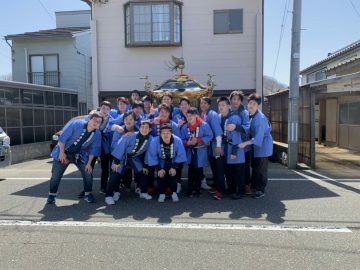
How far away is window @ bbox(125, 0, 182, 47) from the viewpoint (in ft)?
41.5

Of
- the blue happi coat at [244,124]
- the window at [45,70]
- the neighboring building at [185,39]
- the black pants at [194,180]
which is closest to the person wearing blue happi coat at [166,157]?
the black pants at [194,180]

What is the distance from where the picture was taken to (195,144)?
6.48 meters

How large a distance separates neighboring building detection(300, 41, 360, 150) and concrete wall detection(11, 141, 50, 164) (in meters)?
9.81

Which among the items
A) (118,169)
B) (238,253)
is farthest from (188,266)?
(118,169)

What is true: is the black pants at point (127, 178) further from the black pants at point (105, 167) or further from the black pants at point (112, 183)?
the black pants at point (112, 183)

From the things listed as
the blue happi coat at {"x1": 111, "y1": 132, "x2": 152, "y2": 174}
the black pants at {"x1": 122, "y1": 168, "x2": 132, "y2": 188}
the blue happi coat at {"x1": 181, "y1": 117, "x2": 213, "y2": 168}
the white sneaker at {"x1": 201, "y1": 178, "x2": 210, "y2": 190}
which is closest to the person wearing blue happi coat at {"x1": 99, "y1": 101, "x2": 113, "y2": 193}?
the black pants at {"x1": 122, "y1": 168, "x2": 132, "y2": 188}

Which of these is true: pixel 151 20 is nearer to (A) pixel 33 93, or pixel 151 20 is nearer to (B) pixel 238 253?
(A) pixel 33 93

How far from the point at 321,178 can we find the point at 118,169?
15.4 feet

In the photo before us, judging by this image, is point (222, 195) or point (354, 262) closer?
point (354, 262)

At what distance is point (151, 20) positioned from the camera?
12.8 metres

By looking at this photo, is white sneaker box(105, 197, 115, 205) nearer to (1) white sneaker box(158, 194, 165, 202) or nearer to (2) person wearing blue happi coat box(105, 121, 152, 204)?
(2) person wearing blue happi coat box(105, 121, 152, 204)

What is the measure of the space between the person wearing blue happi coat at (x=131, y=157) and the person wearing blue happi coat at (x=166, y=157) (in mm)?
181

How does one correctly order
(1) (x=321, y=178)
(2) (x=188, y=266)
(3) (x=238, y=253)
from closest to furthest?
(2) (x=188, y=266)
(3) (x=238, y=253)
(1) (x=321, y=178)

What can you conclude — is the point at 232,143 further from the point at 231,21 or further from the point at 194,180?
the point at 231,21
